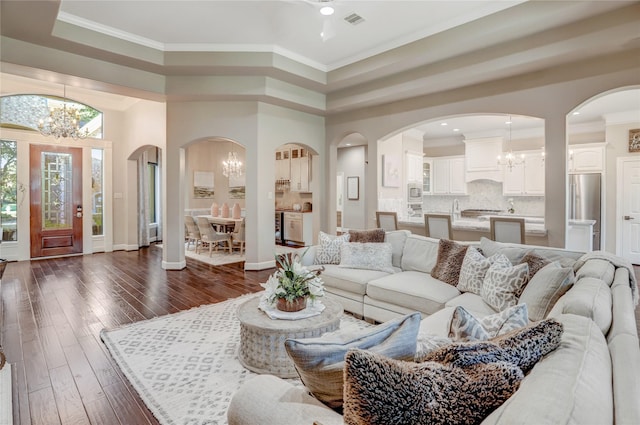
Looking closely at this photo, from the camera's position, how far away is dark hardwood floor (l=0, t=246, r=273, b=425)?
2219 mm

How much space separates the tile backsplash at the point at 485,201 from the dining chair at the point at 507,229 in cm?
499

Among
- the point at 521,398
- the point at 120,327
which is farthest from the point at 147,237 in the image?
the point at 521,398

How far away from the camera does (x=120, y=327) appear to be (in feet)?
11.3

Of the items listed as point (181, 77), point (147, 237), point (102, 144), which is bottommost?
point (147, 237)

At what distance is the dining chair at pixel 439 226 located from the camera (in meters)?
4.75

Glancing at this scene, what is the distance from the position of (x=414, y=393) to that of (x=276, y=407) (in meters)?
0.60

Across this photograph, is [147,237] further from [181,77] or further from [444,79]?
[444,79]

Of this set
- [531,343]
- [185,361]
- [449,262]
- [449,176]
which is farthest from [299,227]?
[531,343]

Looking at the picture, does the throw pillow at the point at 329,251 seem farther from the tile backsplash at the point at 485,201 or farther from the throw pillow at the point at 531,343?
the tile backsplash at the point at 485,201

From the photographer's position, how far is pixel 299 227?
9.30 metres

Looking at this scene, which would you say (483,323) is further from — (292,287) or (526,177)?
(526,177)

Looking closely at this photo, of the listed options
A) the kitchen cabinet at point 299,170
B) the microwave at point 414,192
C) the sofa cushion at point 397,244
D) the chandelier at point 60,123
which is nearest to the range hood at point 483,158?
the microwave at point 414,192

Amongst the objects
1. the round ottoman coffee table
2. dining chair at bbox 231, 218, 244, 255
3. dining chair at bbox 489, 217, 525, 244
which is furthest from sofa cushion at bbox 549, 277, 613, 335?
dining chair at bbox 231, 218, 244, 255

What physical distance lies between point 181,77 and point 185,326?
13.3 feet
